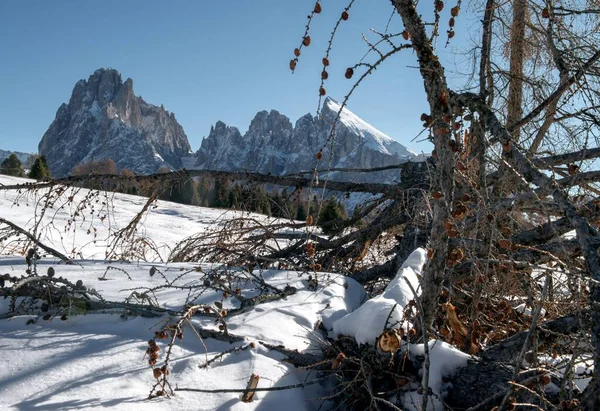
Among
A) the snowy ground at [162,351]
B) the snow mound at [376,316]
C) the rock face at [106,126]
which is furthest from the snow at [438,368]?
the rock face at [106,126]

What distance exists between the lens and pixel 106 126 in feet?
474

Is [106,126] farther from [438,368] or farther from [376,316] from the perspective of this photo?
[438,368]

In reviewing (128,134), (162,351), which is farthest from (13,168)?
(128,134)

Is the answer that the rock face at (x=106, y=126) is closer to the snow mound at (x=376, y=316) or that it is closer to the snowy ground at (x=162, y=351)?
the snowy ground at (x=162, y=351)

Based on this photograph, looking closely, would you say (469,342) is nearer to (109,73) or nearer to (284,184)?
(284,184)

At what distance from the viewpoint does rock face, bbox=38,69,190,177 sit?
141875mm

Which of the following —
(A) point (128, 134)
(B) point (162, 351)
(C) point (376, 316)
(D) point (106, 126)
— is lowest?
(B) point (162, 351)

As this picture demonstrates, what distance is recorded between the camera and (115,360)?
172 cm

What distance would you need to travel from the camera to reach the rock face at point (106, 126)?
14188 centimetres

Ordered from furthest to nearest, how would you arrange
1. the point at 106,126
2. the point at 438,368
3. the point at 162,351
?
the point at 106,126
the point at 162,351
the point at 438,368

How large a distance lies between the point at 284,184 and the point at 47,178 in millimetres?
2071

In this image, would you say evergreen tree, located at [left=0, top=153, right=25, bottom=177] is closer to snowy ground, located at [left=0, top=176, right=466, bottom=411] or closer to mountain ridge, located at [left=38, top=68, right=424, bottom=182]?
snowy ground, located at [left=0, top=176, right=466, bottom=411]

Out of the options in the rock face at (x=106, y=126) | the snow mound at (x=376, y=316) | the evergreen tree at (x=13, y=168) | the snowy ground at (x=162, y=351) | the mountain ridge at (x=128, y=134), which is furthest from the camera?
the rock face at (x=106, y=126)

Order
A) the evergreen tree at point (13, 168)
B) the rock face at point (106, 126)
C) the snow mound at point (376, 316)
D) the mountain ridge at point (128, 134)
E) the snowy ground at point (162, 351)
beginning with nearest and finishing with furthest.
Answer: the snowy ground at point (162, 351)
the snow mound at point (376, 316)
the evergreen tree at point (13, 168)
the mountain ridge at point (128, 134)
the rock face at point (106, 126)
